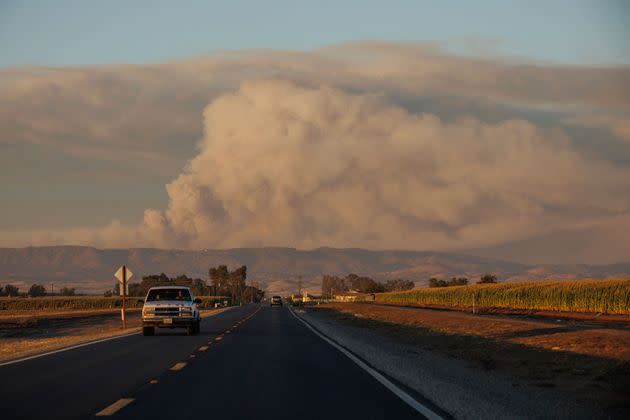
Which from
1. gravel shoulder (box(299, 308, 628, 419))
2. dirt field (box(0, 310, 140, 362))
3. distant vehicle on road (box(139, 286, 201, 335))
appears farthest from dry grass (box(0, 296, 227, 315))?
gravel shoulder (box(299, 308, 628, 419))

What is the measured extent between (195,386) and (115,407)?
3.02m

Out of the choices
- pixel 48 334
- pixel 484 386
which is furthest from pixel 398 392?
pixel 48 334

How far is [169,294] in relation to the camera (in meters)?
40.0

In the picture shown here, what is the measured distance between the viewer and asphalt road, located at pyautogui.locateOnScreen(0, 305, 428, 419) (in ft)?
42.5

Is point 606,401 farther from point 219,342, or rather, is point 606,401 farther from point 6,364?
point 219,342

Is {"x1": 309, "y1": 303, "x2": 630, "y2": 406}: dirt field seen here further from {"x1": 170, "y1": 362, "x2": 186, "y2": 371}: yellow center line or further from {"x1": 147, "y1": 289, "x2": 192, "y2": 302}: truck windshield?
{"x1": 147, "y1": 289, "x2": 192, "y2": 302}: truck windshield

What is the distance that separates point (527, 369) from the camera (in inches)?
866

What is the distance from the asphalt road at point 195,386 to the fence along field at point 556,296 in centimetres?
4407

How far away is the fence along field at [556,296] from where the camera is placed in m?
64.7

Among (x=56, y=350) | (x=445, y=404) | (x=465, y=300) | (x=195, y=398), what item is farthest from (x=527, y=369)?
(x=465, y=300)

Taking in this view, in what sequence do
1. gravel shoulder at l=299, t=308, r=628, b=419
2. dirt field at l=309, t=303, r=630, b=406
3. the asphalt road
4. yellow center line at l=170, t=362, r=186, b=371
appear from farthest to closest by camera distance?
yellow center line at l=170, t=362, r=186, b=371 → dirt field at l=309, t=303, r=630, b=406 → gravel shoulder at l=299, t=308, r=628, b=419 → the asphalt road

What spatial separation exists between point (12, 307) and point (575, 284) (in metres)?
99.9

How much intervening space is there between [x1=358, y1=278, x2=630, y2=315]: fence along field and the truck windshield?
36.2 m

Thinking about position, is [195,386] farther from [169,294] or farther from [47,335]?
[47,335]
